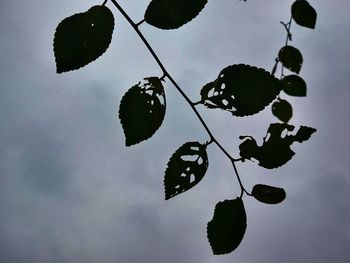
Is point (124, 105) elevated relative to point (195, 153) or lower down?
elevated

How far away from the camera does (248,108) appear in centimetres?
109

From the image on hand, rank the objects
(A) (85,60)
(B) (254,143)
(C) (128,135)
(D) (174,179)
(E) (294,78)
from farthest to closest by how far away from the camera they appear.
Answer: (E) (294,78) → (B) (254,143) → (D) (174,179) → (C) (128,135) → (A) (85,60)

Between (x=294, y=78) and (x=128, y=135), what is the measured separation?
6.88 ft

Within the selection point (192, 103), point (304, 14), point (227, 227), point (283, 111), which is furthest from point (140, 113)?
point (283, 111)

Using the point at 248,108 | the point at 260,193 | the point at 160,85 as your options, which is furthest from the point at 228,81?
the point at 260,193

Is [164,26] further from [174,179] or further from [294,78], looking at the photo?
[294,78]

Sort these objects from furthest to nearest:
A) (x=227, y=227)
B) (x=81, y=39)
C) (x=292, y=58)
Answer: (x=292, y=58)
(x=227, y=227)
(x=81, y=39)

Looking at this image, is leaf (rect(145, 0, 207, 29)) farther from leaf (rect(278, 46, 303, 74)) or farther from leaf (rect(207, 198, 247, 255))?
leaf (rect(278, 46, 303, 74))

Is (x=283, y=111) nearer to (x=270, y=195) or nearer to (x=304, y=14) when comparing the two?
(x=304, y=14)

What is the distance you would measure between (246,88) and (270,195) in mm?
450

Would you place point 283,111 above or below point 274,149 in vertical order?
below

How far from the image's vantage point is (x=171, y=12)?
1033 millimetres

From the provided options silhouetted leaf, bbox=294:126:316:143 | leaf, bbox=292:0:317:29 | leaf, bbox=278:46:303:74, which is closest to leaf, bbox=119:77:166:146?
silhouetted leaf, bbox=294:126:316:143

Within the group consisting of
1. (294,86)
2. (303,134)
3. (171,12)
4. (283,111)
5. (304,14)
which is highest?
(171,12)
